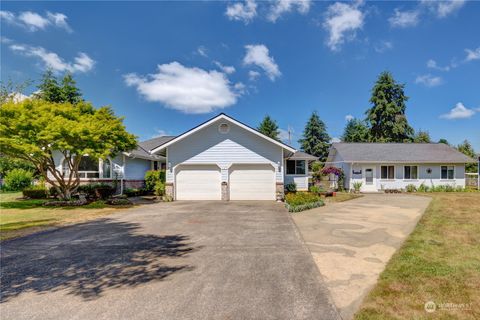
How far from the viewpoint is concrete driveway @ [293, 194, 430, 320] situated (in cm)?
449

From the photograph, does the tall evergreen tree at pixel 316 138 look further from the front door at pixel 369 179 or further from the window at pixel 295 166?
the window at pixel 295 166

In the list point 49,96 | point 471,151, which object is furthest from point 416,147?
point 49,96

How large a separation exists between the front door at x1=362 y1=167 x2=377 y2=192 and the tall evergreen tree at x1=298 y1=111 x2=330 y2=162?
2226 cm

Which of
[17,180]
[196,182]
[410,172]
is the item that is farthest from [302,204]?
[17,180]

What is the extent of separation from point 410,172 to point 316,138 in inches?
916

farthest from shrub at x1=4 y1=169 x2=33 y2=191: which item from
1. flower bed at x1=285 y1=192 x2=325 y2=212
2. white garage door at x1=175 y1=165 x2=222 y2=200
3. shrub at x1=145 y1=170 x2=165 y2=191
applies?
flower bed at x1=285 y1=192 x2=325 y2=212

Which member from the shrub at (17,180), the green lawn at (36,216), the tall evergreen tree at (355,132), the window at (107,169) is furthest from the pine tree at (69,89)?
the tall evergreen tree at (355,132)

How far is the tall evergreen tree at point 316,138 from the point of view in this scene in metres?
46.6

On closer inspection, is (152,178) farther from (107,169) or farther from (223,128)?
(223,128)

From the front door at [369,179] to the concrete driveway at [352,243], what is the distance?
11991 mm

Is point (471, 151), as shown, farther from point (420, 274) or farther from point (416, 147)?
point (420, 274)

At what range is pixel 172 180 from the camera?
17.2m

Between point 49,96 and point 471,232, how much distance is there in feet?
131

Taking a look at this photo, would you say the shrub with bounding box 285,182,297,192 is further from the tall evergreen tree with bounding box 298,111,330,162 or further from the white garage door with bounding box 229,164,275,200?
the tall evergreen tree with bounding box 298,111,330,162
